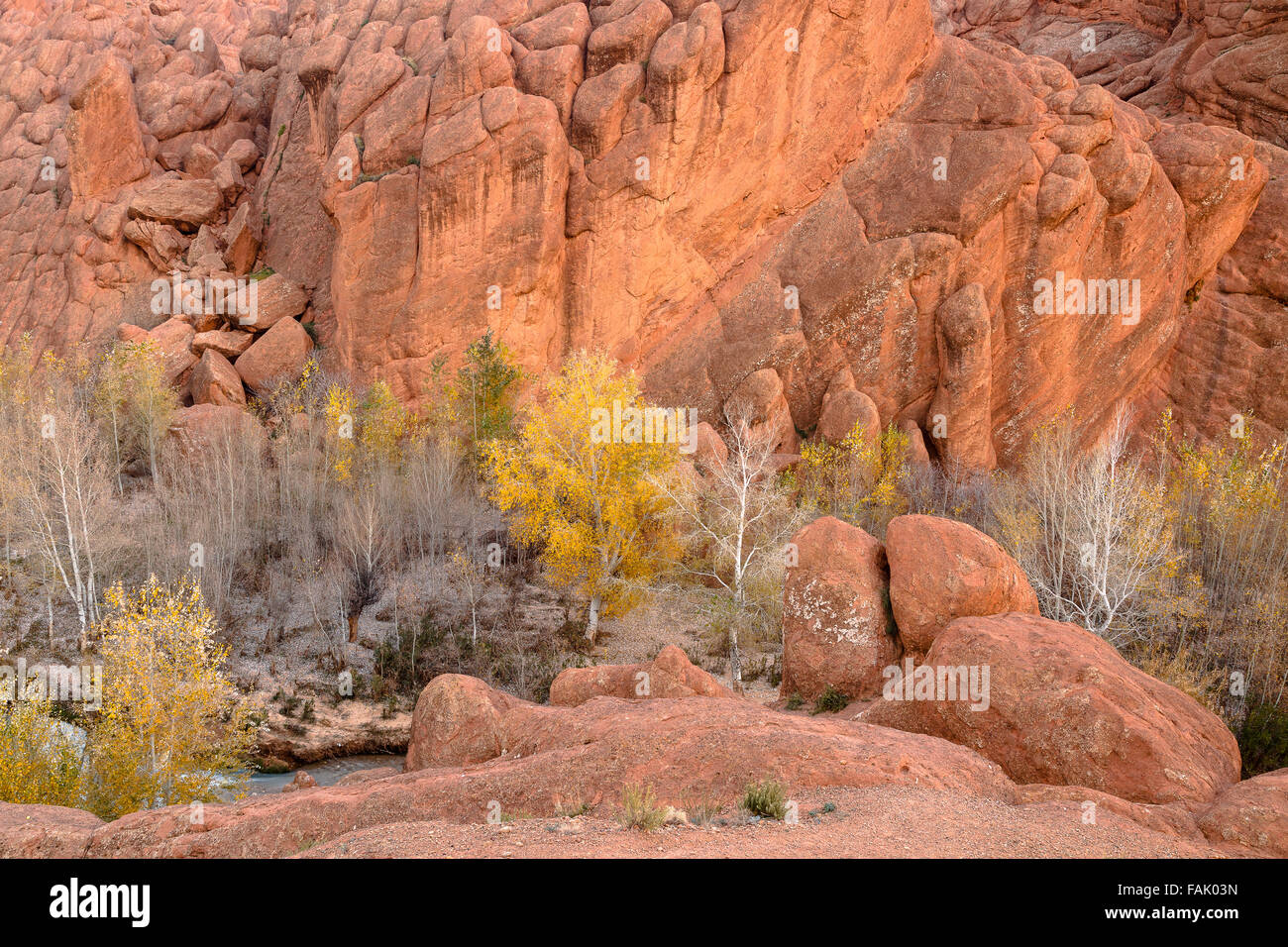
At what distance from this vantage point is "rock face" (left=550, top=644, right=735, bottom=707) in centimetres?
1683

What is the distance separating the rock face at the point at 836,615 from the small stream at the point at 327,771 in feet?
37.0

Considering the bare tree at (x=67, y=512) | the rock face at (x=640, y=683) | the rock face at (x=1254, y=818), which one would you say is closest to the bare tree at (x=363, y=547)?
the bare tree at (x=67, y=512)

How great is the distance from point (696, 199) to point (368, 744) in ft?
90.4

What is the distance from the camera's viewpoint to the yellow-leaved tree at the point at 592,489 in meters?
27.1

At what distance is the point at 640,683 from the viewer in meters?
17.0

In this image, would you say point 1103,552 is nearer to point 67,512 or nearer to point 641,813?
point 641,813

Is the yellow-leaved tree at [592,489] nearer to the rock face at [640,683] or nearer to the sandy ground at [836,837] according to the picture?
the rock face at [640,683]

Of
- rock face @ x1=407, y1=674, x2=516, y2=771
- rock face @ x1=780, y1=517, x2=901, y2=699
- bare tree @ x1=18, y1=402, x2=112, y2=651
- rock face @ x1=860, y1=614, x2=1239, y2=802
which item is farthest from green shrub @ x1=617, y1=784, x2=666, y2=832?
bare tree @ x1=18, y1=402, x2=112, y2=651

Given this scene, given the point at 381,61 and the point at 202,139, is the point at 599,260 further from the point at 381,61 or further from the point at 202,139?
the point at 202,139

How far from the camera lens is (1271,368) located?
147 feet

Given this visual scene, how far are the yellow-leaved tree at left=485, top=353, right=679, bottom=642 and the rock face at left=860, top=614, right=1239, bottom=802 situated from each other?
518 inches

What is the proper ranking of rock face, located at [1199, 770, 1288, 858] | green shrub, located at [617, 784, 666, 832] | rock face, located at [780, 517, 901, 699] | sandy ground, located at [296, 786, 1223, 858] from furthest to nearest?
rock face, located at [780, 517, 901, 699], rock face, located at [1199, 770, 1288, 858], green shrub, located at [617, 784, 666, 832], sandy ground, located at [296, 786, 1223, 858]

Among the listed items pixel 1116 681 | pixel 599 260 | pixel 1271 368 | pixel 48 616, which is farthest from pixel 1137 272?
pixel 48 616

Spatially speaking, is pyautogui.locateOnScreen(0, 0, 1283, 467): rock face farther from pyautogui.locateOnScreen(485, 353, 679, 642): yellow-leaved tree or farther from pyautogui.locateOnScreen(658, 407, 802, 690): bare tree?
pyautogui.locateOnScreen(485, 353, 679, 642): yellow-leaved tree
